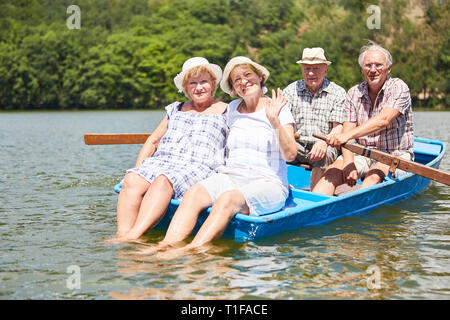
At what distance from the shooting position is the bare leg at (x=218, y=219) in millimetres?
4391

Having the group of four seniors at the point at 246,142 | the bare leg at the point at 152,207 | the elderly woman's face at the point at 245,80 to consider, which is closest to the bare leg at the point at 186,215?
the group of four seniors at the point at 246,142

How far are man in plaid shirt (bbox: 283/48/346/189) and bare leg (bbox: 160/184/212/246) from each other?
195cm

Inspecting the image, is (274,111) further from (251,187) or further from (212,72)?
(212,72)

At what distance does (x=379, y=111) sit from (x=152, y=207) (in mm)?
2739

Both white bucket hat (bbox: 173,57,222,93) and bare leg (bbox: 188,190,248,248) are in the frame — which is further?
white bucket hat (bbox: 173,57,222,93)

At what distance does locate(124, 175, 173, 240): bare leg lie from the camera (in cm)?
→ 465

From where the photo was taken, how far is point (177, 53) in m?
59.3

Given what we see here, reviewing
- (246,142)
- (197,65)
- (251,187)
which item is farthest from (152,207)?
(197,65)

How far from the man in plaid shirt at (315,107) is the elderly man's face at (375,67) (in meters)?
0.43

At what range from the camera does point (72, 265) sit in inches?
170

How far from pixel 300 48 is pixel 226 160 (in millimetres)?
54081

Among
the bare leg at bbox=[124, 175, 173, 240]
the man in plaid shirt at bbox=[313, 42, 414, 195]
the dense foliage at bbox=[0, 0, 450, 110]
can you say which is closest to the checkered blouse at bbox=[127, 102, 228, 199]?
the bare leg at bbox=[124, 175, 173, 240]

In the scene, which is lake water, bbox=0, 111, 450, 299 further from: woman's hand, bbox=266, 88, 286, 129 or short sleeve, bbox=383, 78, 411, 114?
short sleeve, bbox=383, 78, 411, 114
